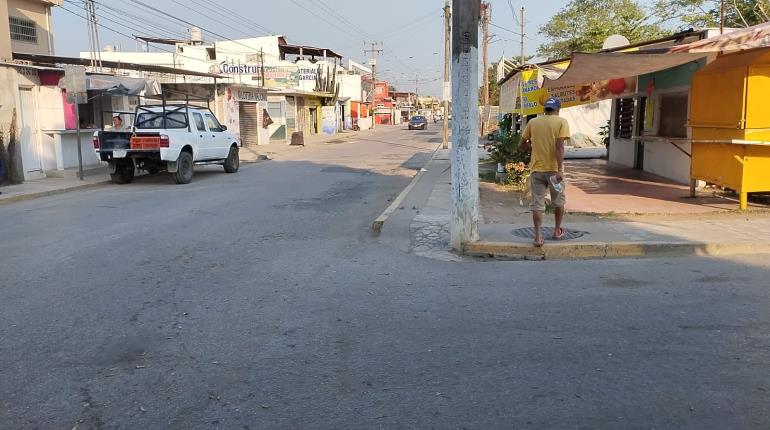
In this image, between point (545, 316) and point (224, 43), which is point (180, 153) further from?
point (224, 43)

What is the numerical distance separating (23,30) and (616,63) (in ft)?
66.1

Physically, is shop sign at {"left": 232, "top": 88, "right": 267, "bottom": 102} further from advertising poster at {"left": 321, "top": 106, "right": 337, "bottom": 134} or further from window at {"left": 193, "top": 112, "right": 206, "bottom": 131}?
advertising poster at {"left": 321, "top": 106, "right": 337, "bottom": 134}

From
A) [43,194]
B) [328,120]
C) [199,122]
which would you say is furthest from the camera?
[328,120]

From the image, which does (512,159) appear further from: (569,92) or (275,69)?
(275,69)

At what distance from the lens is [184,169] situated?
52.3 feet

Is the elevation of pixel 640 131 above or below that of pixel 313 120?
below

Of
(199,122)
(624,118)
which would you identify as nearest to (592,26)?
(624,118)

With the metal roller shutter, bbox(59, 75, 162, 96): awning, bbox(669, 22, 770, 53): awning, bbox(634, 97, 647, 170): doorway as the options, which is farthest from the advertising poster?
bbox(669, 22, 770, 53): awning

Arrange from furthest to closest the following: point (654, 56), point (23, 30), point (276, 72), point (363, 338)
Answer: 1. point (276, 72)
2. point (23, 30)
3. point (654, 56)
4. point (363, 338)

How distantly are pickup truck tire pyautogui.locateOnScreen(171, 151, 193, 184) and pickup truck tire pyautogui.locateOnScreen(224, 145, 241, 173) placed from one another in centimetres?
261

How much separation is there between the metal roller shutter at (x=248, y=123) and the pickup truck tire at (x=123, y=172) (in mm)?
17601

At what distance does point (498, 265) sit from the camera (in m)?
7.10

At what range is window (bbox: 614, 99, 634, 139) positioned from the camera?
1714 cm

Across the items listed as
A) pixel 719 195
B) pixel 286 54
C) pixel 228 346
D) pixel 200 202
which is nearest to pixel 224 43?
pixel 286 54
